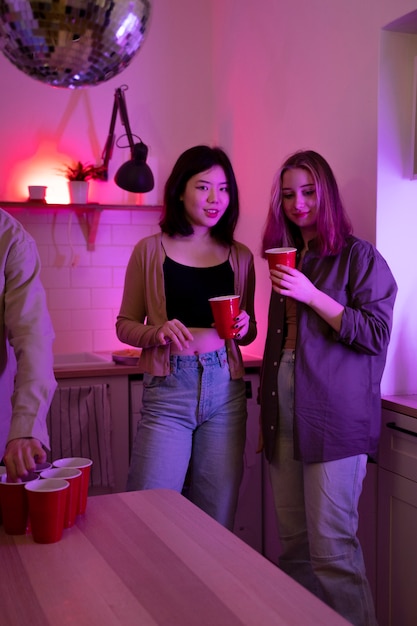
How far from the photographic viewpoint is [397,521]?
216 centimetres

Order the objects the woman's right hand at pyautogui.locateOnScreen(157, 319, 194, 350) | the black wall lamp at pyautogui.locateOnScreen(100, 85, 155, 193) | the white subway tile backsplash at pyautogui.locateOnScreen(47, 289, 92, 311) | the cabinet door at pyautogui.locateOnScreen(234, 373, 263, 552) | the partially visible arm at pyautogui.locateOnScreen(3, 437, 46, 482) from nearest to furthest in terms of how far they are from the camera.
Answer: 1. the partially visible arm at pyautogui.locateOnScreen(3, 437, 46, 482)
2. the woman's right hand at pyautogui.locateOnScreen(157, 319, 194, 350)
3. the cabinet door at pyautogui.locateOnScreen(234, 373, 263, 552)
4. the black wall lamp at pyautogui.locateOnScreen(100, 85, 155, 193)
5. the white subway tile backsplash at pyautogui.locateOnScreen(47, 289, 92, 311)

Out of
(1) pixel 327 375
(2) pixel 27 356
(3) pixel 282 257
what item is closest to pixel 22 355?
(2) pixel 27 356

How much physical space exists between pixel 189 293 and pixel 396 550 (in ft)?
3.41

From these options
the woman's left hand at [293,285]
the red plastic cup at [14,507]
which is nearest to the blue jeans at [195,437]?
the woman's left hand at [293,285]

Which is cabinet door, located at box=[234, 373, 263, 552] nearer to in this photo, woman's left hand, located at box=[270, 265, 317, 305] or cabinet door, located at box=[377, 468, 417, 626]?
cabinet door, located at box=[377, 468, 417, 626]

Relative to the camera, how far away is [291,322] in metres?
2.11

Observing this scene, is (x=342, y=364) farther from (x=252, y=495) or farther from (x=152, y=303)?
(x=252, y=495)

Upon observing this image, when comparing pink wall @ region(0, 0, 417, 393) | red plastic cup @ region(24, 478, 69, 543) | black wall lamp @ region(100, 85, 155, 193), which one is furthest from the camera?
black wall lamp @ region(100, 85, 155, 193)

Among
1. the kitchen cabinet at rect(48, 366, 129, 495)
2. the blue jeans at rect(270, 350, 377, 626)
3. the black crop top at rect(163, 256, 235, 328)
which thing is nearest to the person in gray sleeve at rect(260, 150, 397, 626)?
the blue jeans at rect(270, 350, 377, 626)

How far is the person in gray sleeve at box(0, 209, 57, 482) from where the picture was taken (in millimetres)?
1435

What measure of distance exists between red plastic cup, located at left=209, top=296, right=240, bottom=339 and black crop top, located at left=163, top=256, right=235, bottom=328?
0.23m

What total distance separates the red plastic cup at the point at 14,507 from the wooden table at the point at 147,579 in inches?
0.9

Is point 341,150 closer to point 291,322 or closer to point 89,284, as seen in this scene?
point 291,322

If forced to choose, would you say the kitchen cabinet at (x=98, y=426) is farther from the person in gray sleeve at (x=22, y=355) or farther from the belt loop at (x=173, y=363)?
the person in gray sleeve at (x=22, y=355)
